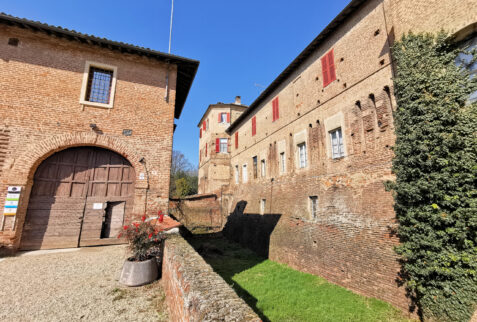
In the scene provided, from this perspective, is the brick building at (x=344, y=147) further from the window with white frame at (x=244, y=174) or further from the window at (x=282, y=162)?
the window with white frame at (x=244, y=174)

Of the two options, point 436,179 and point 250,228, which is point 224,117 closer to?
point 250,228

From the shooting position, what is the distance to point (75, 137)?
7109 mm

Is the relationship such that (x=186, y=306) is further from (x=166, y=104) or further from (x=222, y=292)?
(x=166, y=104)

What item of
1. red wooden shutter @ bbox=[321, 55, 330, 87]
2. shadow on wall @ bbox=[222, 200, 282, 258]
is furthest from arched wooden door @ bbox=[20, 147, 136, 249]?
red wooden shutter @ bbox=[321, 55, 330, 87]

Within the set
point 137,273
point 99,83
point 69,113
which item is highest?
point 99,83

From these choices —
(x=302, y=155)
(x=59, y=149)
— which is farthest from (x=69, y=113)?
(x=302, y=155)

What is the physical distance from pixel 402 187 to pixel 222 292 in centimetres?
585

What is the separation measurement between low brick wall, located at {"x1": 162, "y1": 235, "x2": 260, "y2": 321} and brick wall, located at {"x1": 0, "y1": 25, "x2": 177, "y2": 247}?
4.48 metres

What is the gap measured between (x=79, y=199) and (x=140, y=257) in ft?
13.2

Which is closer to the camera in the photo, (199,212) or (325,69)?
(325,69)

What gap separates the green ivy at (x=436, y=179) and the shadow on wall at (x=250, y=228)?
7.19 m

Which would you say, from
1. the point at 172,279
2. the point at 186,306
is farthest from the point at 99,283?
the point at 186,306

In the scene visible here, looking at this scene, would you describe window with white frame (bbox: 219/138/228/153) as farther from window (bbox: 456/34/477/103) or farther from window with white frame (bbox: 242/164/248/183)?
window (bbox: 456/34/477/103)

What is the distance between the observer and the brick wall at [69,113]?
659cm
